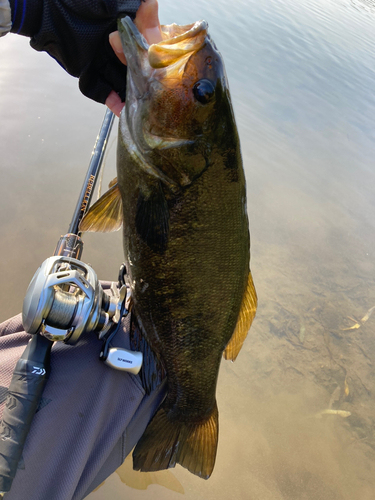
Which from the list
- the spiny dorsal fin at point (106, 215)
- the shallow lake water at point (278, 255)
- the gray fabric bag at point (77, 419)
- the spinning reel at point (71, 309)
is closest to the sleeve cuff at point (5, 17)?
the spiny dorsal fin at point (106, 215)

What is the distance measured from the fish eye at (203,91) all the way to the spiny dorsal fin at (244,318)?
0.77 meters

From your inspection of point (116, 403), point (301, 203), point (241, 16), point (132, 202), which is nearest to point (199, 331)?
point (116, 403)

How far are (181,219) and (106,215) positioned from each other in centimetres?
38

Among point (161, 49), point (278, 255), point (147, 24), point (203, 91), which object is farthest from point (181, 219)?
point (278, 255)

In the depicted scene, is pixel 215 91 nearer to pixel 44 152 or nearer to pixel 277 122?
pixel 44 152

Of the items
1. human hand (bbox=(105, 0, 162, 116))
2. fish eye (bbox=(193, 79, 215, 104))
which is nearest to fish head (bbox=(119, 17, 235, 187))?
fish eye (bbox=(193, 79, 215, 104))

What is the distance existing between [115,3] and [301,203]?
3.48 m

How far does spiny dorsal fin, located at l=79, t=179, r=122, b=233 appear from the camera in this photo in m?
1.44

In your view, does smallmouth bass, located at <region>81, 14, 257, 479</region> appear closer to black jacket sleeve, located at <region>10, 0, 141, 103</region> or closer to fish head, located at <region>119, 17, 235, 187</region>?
fish head, located at <region>119, 17, 235, 187</region>

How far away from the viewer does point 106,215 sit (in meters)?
1.46

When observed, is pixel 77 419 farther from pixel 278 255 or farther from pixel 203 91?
pixel 278 255

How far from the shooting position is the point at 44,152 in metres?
3.50

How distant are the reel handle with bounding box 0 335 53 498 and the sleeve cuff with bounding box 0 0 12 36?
4.21 ft

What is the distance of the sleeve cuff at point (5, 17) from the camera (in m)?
1.32
